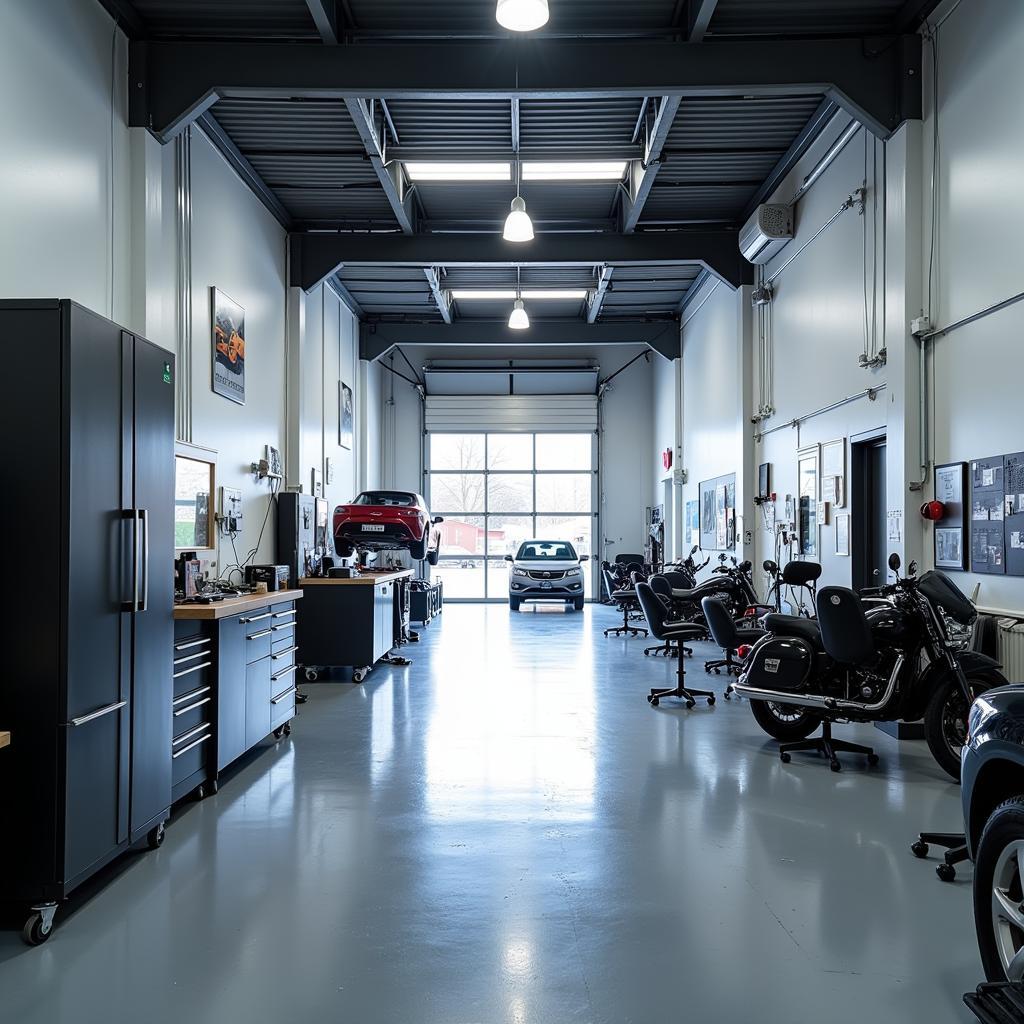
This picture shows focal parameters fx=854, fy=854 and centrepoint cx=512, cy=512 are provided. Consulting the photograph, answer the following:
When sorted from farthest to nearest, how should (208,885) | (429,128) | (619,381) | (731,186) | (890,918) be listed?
(619,381)
(731,186)
(429,128)
(208,885)
(890,918)

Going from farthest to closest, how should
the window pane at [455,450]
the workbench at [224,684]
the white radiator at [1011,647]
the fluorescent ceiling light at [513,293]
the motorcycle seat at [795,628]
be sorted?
1. the window pane at [455,450]
2. the fluorescent ceiling light at [513,293]
3. the motorcycle seat at [795,628]
4. the white radiator at [1011,647]
5. the workbench at [224,684]

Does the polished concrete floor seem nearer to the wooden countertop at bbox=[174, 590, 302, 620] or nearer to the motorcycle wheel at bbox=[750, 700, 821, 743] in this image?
the motorcycle wheel at bbox=[750, 700, 821, 743]

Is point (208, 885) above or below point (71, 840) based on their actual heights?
below

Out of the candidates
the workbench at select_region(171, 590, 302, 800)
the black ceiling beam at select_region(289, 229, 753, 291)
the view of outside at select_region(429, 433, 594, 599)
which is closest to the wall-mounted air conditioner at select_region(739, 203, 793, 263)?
the black ceiling beam at select_region(289, 229, 753, 291)

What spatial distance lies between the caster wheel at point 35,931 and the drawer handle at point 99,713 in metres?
0.59

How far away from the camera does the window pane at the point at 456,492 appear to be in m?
16.6

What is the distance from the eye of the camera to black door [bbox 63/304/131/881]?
2.86 metres

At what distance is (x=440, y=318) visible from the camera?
13789 millimetres

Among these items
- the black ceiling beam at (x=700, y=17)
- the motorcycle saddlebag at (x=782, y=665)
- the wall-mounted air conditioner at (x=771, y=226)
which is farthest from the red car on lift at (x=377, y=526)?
the black ceiling beam at (x=700, y=17)

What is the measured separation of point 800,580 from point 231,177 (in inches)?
230

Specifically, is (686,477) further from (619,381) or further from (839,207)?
(839,207)

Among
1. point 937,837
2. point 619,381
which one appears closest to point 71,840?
point 937,837

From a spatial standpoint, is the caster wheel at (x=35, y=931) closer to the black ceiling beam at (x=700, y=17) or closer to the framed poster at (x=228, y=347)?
the framed poster at (x=228, y=347)

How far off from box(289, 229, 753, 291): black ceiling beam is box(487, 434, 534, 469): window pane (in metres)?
7.03
